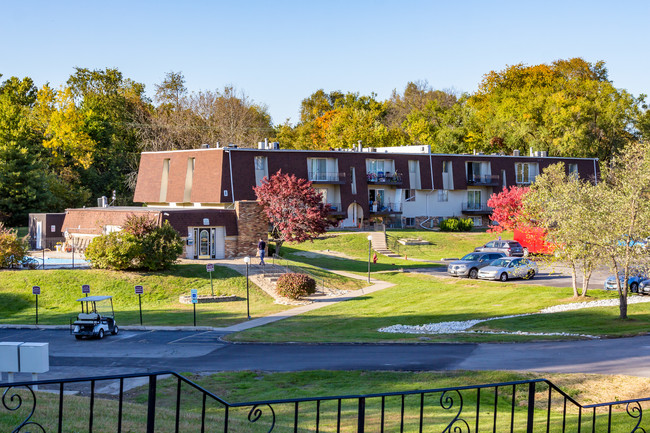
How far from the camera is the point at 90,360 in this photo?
22609 millimetres

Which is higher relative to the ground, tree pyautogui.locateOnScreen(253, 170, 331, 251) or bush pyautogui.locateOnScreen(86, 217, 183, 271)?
tree pyautogui.locateOnScreen(253, 170, 331, 251)

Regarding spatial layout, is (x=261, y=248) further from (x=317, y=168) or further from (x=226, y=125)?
(x=226, y=125)

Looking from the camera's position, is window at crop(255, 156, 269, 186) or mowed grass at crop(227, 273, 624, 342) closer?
mowed grass at crop(227, 273, 624, 342)

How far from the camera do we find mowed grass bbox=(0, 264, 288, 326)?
108 feet

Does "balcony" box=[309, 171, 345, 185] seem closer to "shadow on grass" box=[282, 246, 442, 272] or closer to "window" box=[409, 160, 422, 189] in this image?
"window" box=[409, 160, 422, 189]

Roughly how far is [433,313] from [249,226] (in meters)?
20.1

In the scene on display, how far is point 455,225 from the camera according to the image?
223ft

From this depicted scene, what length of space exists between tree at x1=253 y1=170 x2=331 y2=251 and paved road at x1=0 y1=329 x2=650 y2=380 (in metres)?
20.2

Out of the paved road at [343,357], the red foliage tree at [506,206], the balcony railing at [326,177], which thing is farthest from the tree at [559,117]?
the paved road at [343,357]

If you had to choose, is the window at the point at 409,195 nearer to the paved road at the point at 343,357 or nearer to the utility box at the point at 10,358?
the paved road at the point at 343,357

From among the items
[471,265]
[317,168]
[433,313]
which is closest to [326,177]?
→ [317,168]

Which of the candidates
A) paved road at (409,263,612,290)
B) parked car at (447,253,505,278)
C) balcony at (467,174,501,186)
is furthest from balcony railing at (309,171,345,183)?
parked car at (447,253,505,278)

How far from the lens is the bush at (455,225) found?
68.0 metres

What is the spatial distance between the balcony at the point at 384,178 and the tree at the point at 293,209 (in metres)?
20.8
